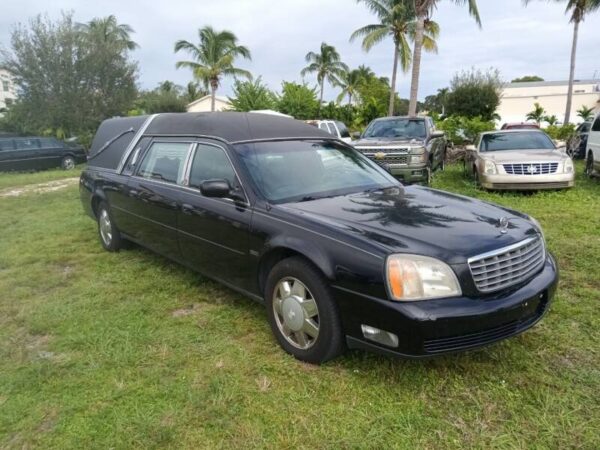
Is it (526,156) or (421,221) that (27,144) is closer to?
(526,156)

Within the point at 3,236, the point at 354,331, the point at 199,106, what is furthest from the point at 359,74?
the point at 354,331

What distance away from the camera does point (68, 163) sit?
1881cm

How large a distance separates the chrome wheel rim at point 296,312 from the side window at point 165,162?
1732 mm

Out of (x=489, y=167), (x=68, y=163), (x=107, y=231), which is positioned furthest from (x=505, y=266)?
(x=68, y=163)

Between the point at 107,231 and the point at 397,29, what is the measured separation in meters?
23.1

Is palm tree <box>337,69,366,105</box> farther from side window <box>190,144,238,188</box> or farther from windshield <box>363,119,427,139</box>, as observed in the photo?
side window <box>190,144,238,188</box>

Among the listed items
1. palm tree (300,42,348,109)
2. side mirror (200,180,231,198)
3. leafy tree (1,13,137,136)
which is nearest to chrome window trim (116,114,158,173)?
side mirror (200,180,231,198)

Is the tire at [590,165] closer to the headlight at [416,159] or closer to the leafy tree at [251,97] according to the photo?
the headlight at [416,159]

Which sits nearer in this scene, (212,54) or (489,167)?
(489,167)

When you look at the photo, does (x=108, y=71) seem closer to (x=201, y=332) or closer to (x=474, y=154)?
(x=474, y=154)

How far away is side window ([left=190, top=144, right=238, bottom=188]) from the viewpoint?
12.4 ft

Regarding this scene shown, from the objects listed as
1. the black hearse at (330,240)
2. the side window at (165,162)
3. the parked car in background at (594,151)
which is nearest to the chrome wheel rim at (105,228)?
the black hearse at (330,240)

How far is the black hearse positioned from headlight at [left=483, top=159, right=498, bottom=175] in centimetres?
526

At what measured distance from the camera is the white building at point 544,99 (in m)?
51.0
